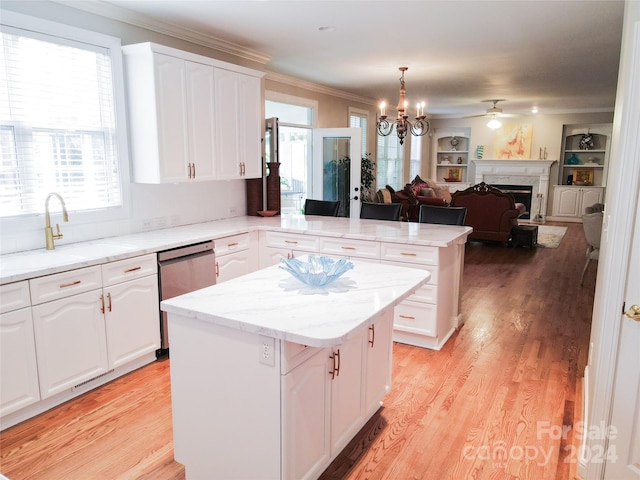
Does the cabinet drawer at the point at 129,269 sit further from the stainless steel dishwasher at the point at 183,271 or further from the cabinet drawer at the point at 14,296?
the cabinet drawer at the point at 14,296

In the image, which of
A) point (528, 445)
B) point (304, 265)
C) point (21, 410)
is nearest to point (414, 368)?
point (528, 445)

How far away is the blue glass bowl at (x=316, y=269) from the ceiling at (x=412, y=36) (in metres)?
2.01

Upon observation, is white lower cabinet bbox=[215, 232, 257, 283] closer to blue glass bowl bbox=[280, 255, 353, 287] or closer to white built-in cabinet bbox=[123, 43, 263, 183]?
white built-in cabinet bbox=[123, 43, 263, 183]

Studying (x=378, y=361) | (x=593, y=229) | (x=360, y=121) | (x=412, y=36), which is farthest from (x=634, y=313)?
(x=360, y=121)

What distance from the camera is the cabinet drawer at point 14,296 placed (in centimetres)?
239

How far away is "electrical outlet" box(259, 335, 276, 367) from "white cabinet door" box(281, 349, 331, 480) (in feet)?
0.28

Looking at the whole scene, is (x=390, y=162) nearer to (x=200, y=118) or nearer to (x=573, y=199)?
(x=573, y=199)

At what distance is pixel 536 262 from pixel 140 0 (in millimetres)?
5967

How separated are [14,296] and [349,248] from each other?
7.70 feet

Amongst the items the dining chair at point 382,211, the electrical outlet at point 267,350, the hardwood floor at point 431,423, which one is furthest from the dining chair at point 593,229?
the electrical outlet at point 267,350

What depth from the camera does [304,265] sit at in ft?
7.49

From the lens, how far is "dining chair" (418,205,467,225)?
428 cm

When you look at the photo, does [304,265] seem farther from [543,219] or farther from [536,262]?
[543,219]

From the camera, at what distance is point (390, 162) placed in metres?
9.93
